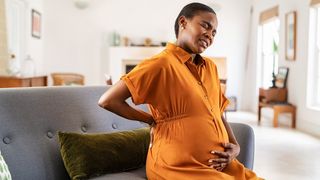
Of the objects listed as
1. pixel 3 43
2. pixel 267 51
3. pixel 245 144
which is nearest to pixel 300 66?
pixel 267 51

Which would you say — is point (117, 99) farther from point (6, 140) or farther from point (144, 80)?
point (6, 140)

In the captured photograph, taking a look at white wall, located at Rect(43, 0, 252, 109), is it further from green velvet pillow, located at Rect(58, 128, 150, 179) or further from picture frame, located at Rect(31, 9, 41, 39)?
green velvet pillow, located at Rect(58, 128, 150, 179)

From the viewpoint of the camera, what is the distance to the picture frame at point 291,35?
631 centimetres

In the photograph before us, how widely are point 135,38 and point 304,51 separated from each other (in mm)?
3790

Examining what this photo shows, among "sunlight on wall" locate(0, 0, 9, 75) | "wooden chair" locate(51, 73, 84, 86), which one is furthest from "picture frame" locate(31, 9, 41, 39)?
"sunlight on wall" locate(0, 0, 9, 75)

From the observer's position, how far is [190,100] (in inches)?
56.4

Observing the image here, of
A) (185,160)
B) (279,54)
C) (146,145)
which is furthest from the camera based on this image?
(279,54)

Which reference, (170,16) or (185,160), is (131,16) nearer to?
(170,16)

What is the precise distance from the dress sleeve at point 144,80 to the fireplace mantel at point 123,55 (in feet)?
22.5

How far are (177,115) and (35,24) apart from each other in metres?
6.85

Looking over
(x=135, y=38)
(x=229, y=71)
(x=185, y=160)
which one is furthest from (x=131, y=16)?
(x=185, y=160)

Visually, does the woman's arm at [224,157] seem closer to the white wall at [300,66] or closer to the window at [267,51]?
the white wall at [300,66]

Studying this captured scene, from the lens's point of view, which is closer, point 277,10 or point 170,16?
point 277,10

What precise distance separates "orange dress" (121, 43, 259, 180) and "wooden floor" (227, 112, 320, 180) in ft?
7.27
